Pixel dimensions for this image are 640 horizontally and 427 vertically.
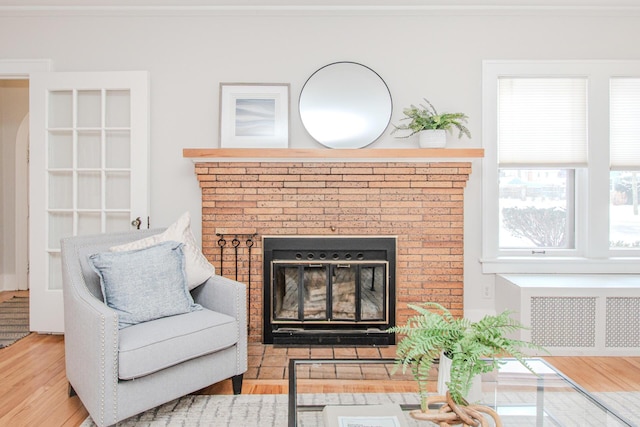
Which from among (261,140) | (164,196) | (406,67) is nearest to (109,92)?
(164,196)

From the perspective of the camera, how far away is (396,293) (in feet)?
10.4

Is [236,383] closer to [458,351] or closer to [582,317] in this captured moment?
[458,351]

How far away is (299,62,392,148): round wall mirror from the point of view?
3242 millimetres

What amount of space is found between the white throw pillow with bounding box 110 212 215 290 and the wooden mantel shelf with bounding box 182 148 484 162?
0.69m

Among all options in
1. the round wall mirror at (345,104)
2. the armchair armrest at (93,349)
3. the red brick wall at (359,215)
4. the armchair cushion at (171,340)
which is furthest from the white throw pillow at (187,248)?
the round wall mirror at (345,104)

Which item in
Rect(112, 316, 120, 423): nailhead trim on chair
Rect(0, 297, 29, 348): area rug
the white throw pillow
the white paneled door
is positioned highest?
the white paneled door

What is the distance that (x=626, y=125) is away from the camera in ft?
10.8

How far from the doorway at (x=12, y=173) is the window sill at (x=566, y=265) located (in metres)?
4.76

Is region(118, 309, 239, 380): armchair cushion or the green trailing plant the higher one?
the green trailing plant

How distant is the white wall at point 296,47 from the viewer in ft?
10.7

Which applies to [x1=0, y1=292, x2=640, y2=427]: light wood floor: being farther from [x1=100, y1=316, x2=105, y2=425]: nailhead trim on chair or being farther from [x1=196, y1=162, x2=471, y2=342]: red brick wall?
[x1=196, y1=162, x2=471, y2=342]: red brick wall

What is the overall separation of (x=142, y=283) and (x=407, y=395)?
137cm

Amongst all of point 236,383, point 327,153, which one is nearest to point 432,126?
point 327,153

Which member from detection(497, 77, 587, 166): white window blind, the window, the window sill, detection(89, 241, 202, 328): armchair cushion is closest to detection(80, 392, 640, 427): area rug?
detection(89, 241, 202, 328): armchair cushion
